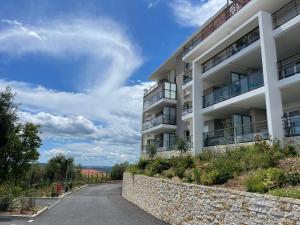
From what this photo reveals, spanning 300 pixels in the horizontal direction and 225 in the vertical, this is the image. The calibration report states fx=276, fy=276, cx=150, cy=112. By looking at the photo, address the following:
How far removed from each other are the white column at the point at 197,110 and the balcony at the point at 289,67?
7858mm

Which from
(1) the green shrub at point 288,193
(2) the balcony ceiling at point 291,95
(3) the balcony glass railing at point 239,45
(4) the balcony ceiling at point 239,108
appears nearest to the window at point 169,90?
(4) the balcony ceiling at point 239,108

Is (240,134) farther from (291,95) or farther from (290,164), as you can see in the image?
(290,164)

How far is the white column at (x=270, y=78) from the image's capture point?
15.8 m

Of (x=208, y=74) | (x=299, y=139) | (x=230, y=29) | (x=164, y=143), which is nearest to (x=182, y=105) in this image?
(x=164, y=143)

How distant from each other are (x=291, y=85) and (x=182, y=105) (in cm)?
1804

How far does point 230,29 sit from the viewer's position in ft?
69.6

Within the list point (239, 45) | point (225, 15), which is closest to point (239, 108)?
point (239, 45)

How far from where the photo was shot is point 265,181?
9039 millimetres

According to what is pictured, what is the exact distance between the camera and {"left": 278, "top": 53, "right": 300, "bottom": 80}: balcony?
52.1ft

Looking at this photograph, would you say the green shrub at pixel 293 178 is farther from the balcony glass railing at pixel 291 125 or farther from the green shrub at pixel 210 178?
the balcony glass railing at pixel 291 125

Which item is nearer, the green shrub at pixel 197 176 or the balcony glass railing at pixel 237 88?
the green shrub at pixel 197 176

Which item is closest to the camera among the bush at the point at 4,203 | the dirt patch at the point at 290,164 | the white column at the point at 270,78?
the dirt patch at the point at 290,164

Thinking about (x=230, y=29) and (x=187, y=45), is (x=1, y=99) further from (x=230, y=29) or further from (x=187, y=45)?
(x=187, y=45)

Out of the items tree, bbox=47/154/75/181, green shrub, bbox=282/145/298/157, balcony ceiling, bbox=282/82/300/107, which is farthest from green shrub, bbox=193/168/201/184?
tree, bbox=47/154/75/181
